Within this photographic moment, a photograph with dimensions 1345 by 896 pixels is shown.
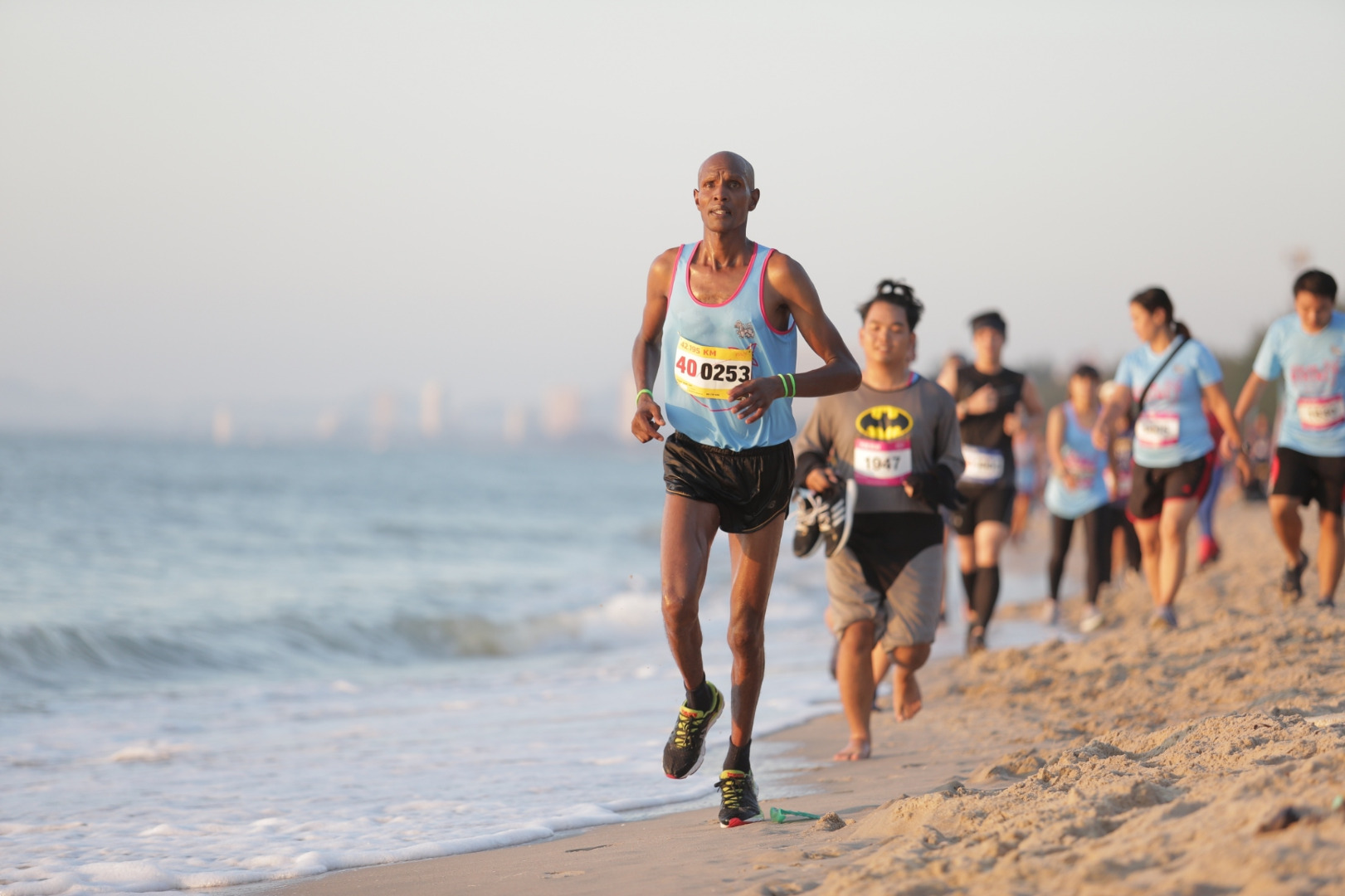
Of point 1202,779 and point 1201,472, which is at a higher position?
point 1201,472

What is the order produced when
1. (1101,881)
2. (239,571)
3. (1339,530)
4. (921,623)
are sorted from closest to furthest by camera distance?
(1101,881) → (921,623) → (1339,530) → (239,571)

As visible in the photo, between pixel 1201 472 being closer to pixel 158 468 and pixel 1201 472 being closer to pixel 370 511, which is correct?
→ pixel 370 511

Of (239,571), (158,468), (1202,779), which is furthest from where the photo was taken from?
(158,468)

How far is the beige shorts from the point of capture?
17.2ft

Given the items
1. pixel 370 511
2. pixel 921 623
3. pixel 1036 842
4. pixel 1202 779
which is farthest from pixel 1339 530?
pixel 370 511

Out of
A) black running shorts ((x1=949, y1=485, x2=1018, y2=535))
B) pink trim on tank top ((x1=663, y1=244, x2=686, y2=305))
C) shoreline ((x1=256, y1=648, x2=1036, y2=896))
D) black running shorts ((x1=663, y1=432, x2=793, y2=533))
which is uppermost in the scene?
pink trim on tank top ((x1=663, y1=244, x2=686, y2=305))

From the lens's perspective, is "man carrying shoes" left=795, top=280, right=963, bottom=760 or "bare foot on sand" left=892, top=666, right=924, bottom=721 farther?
"bare foot on sand" left=892, top=666, right=924, bottom=721

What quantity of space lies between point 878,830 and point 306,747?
3.87 m

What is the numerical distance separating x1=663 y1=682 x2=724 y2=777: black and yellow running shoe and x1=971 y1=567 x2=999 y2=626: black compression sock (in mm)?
4416

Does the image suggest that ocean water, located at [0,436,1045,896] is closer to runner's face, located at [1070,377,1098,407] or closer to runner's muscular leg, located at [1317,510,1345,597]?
runner's face, located at [1070,377,1098,407]

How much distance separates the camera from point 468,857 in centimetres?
392

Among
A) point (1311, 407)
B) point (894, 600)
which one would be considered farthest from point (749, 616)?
point (1311, 407)

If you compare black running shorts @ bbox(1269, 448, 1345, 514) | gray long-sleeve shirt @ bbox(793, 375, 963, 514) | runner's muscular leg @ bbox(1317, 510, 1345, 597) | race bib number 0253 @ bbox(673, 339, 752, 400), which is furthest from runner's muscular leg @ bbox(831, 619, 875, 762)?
runner's muscular leg @ bbox(1317, 510, 1345, 597)

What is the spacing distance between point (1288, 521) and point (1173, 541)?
817 millimetres
